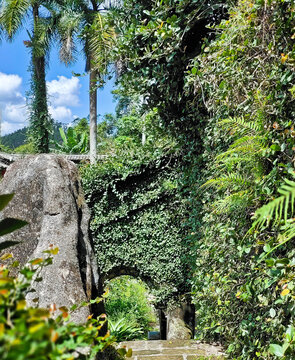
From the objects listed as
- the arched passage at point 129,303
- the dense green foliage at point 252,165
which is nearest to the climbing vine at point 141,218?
the arched passage at point 129,303

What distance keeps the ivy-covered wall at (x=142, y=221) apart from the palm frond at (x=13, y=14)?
11.4m

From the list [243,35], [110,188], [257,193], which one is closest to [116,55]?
[243,35]

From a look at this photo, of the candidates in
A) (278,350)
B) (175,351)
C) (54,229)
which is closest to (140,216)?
(175,351)

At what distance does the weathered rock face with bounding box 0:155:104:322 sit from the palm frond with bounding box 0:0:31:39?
46.0 ft

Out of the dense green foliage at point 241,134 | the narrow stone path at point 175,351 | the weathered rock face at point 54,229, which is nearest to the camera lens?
the weathered rock face at point 54,229

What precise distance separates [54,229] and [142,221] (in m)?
4.23

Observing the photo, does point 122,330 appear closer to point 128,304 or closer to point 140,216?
point 128,304

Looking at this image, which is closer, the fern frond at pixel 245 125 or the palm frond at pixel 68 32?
the fern frond at pixel 245 125

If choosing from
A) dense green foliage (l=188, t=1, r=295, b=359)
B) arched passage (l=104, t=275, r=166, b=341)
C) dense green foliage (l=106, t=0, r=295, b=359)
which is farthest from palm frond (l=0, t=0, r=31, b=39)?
dense green foliage (l=188, t=1, r=295, b=359)

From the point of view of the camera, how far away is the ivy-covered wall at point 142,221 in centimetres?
637

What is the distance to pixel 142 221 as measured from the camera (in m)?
6.65

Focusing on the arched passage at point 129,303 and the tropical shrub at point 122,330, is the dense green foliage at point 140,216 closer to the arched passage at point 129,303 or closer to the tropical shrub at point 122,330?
the tropical shrub at point 122,330

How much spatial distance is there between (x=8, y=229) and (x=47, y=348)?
662 mm

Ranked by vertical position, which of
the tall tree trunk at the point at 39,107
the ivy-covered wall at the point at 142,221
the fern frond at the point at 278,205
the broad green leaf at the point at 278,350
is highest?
the tall tree trunk at the point at 39,107
